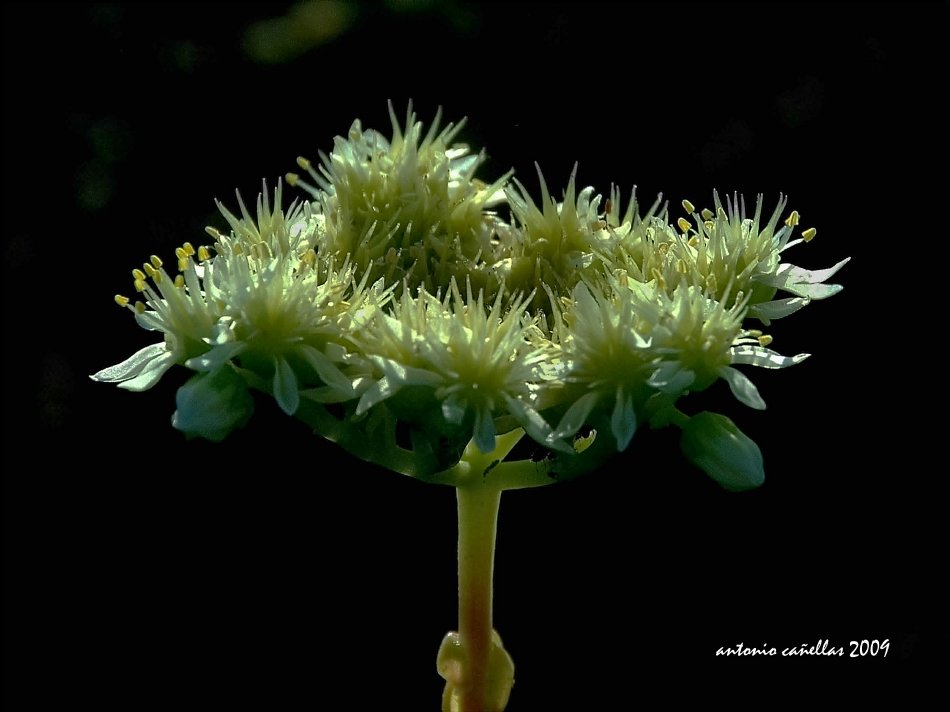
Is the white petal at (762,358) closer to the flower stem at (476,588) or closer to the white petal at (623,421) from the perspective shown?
the white petal at (623,421)

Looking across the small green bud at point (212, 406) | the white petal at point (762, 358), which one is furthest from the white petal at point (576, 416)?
the small green bud at point (212, 406)

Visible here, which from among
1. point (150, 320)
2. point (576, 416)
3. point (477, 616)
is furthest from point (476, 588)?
point (150, 320)

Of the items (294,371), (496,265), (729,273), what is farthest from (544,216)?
(294,371)

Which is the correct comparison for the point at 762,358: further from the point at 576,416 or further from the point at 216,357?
the point at 216,357

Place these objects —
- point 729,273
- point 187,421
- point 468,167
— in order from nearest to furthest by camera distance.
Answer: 1. point 187,421
2. point 729,273
3. point 468,167

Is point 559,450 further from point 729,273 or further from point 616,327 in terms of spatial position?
point 729,273
